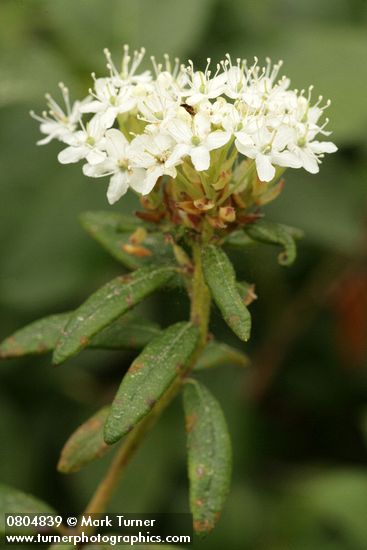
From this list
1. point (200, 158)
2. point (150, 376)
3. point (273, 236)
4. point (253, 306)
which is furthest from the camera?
Result: point (253, 306)

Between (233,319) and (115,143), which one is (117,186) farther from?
(233,319)

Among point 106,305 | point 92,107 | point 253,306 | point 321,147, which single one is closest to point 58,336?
point 106,305

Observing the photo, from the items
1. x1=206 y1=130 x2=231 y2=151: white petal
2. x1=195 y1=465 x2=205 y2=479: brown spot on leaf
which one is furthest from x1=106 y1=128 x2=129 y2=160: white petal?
x1=195 y1=465 x2=205 y2=479: brown spot on leaf

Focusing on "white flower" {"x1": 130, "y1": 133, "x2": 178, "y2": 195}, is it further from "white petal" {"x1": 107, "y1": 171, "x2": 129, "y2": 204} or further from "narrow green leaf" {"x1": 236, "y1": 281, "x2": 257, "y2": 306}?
"narrow green leaf" {"x1": 236, "y1": 281, "x2": 257, "y2": 306}

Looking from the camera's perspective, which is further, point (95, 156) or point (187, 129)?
point (95, 156)

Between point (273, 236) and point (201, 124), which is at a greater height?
point (201, 124)

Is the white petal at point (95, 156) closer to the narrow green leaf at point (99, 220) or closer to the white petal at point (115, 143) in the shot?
the white petal at point (115, 143)

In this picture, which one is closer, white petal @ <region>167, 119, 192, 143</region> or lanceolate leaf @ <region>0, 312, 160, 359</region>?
white petal @ <region>167, 119, 192, 143</region>
